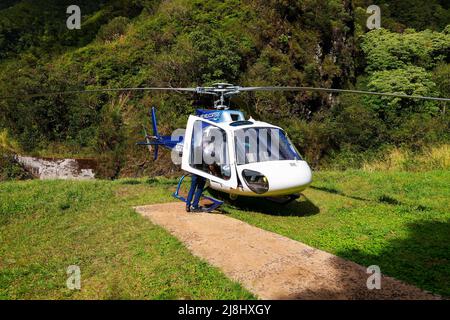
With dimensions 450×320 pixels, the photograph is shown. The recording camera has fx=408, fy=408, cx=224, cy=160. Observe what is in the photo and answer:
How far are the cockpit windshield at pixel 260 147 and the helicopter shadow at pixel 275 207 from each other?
1459mm

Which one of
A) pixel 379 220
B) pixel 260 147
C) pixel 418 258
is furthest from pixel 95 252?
pixel 379 220

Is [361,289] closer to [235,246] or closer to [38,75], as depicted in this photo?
[235,246]

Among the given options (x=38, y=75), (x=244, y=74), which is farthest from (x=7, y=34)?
(x=244, y=74)

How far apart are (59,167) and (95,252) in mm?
14250

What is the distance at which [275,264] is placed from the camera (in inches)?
235

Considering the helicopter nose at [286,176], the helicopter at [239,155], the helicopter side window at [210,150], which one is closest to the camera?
the helicopter nose at [286,176]

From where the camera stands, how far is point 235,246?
264 inches

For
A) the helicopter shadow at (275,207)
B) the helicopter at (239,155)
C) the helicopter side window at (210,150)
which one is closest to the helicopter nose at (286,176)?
the helicopter at (239,155)

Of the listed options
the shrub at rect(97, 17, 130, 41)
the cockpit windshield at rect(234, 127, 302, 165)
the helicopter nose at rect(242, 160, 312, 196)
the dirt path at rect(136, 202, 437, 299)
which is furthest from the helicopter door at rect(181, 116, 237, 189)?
the shrub at rect(97, 17, 130, 41)

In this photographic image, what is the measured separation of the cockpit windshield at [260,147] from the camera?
869 cm

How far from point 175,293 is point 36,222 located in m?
4.94

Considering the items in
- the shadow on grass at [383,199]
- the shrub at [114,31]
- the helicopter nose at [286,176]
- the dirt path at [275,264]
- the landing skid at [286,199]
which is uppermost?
the shrub at [114,31]

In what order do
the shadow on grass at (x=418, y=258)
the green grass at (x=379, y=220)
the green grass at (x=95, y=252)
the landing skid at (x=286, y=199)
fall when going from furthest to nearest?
the landing skid at (x=286, y=199) → the green grass at (x=379, y=220) → the shadow on grass at (x=418, y=258) → the green grass at (x=95, y=252)

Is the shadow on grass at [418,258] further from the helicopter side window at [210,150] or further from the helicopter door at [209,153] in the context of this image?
the helicopter side window at [210,150]
